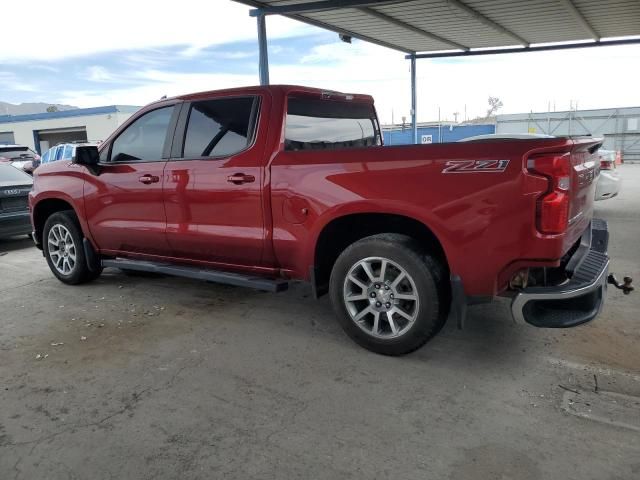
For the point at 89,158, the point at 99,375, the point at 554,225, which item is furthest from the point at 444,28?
the point at 99,375

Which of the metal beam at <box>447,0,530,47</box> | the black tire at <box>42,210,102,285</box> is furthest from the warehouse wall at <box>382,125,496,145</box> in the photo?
the black tire at <box>42,210,102,285</box>

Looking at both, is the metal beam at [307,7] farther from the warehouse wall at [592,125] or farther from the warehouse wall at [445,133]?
the warehouse wall at [592,125]

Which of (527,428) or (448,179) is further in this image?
(448,179)

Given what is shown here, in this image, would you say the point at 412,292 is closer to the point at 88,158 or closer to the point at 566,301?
the point at 566,301

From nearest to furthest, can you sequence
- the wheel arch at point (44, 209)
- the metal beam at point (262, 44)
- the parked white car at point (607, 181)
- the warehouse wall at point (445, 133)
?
the wheel arch at point (44, 209), the parked white car at point (607, 181), the metal beam at point (262, 44), the warehouse wall at point (445, 133)

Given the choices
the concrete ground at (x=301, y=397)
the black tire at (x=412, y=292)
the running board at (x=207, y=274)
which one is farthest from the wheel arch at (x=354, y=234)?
the concrete ground at (x=301, y=397)

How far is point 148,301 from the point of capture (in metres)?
5.24

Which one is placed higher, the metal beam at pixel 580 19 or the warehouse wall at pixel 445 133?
the metal beam at pixel 580 19

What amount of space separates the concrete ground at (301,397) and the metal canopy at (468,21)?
6826 mm

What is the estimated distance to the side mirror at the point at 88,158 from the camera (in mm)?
5043

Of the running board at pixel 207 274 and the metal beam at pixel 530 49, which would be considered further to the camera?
the metal beam at pixel 530 49

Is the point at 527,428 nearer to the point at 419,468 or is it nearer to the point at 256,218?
the point at 419,468

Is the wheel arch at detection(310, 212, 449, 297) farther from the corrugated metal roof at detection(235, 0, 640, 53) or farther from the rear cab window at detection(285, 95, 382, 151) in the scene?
the corrugated metal roof at detection(235, 0, 640, 53)

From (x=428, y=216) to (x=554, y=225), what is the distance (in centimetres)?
74
